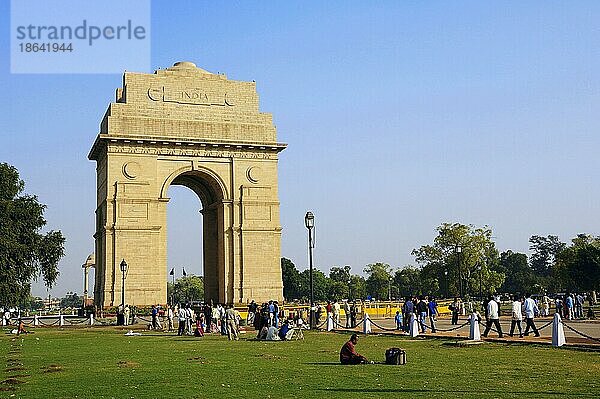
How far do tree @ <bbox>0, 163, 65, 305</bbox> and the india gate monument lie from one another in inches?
126

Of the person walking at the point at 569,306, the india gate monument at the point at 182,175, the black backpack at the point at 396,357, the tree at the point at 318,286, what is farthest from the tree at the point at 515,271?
the black backpack at the point at 396,357

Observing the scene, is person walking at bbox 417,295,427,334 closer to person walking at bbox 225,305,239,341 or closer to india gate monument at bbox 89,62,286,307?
person walking at bbox 225,305,239,341

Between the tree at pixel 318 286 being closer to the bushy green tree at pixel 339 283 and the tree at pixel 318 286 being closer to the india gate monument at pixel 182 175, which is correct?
the bushy green tree at pixel 339 283

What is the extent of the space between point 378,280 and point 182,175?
78.9 metres

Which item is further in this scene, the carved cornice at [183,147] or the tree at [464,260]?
the tree at [464,260]

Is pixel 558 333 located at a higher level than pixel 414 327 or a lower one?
higher

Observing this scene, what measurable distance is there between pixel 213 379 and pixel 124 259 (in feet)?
105

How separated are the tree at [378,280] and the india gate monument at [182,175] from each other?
73.5 meters

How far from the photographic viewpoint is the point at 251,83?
164 feet

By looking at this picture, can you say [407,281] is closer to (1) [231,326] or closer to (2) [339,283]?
(2) [339,283]

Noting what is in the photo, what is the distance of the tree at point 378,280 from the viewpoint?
120387mm

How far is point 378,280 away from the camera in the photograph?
12331 centimetres

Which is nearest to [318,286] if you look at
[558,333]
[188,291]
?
[188,291]

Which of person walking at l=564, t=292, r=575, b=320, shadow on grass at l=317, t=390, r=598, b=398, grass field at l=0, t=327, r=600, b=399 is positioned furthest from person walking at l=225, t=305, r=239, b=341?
person walking at l=564, t=292, r=575, b=320
